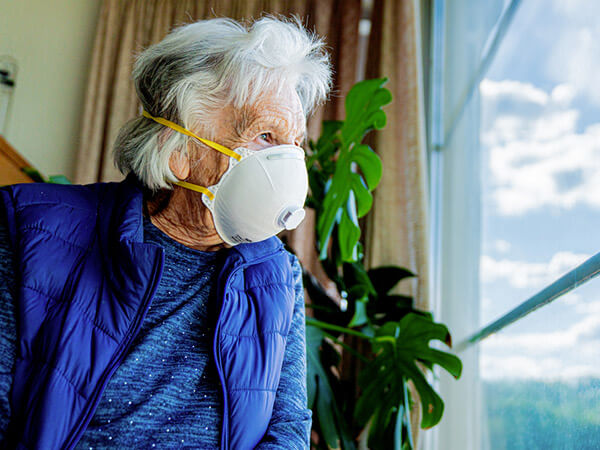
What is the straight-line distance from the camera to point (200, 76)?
1.27 metres

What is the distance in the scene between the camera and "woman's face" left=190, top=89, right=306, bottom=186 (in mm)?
1273

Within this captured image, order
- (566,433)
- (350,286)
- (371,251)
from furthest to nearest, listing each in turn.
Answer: (371,251) < (350,286) < (566,433)

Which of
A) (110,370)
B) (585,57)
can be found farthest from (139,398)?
(585,57)

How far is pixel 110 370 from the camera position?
1032 millimetres

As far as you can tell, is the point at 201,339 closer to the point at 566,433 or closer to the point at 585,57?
the point at 566,433

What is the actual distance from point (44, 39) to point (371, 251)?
2.23 meters

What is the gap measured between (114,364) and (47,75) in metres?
3.03

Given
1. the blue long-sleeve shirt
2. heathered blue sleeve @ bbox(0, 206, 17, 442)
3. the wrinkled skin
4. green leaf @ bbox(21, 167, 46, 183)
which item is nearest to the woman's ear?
the wrinkled skin

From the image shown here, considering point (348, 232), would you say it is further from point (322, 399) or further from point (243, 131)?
point (243, 131)

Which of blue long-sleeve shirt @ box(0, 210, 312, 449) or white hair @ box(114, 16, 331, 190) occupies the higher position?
white hair @ box(114, 16, 331, 190)

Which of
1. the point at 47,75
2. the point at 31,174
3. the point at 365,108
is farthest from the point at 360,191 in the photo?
the point at 47,75

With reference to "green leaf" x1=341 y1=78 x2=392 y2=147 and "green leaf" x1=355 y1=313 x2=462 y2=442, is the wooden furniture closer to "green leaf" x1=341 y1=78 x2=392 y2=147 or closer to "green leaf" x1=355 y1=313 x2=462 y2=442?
"green leaf" x1=341 y1=78 x2=392 y2=147

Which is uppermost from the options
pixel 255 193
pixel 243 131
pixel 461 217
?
pixel 461 217

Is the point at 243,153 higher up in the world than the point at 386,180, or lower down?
lower down
